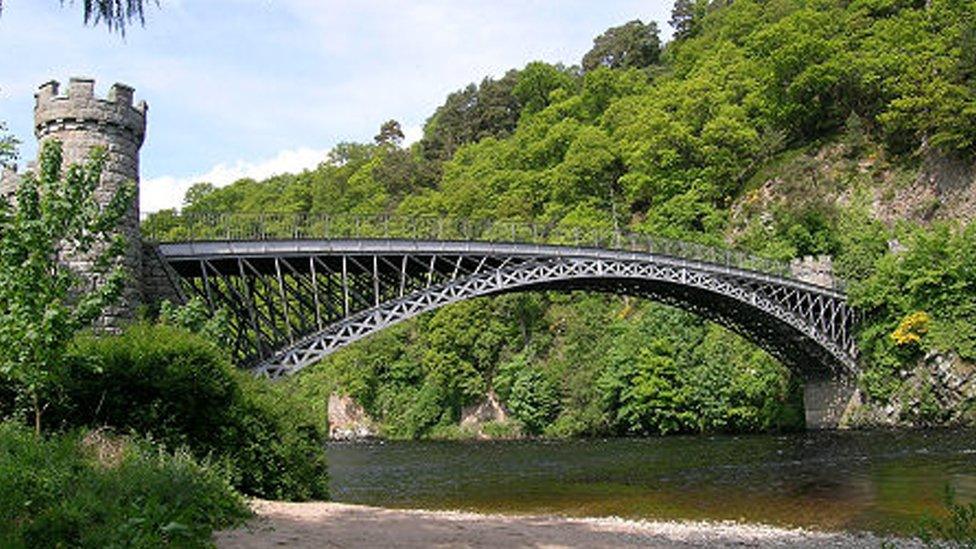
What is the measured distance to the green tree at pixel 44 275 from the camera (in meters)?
11.6

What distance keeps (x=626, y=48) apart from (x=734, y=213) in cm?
5684

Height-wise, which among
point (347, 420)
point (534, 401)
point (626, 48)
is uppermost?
point (626, 48)

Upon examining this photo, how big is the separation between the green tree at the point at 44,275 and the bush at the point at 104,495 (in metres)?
0.97

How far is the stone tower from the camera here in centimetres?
1983

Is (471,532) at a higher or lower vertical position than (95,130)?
lower

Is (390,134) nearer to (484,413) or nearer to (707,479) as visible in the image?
(484,413)

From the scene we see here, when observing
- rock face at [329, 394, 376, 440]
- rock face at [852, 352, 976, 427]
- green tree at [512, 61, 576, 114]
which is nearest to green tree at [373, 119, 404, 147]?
green tree at [512, 61, 576, 114]

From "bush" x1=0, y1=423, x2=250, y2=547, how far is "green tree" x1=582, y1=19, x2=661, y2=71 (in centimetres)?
9567

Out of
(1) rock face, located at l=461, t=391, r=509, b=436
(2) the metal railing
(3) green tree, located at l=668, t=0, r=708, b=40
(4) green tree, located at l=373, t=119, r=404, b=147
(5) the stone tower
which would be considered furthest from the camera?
(4) green tree, located at l=373, t=119, r=404, b=147

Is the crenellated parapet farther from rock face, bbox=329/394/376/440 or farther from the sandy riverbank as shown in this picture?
rock face, bbox=329/394/376/440

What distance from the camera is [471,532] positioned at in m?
11.9

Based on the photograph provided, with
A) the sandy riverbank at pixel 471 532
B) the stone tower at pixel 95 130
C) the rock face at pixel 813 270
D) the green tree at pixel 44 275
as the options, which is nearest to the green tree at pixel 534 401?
the rock face at pixel 813 270

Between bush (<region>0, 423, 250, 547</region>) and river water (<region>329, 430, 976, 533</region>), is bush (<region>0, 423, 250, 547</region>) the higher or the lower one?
the higher one

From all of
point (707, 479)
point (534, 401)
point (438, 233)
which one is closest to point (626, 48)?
point (534, 401)
